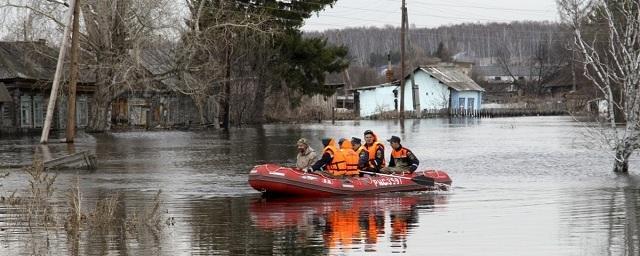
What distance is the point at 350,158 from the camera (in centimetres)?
2392

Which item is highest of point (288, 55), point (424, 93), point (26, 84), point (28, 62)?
point (288, 55)

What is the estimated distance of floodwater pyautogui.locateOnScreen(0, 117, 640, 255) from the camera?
51.0 feet

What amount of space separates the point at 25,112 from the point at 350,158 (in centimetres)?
3818

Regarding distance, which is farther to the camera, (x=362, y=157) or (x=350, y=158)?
(x=362, y=157)

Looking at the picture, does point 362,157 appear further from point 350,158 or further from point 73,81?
point 73,81

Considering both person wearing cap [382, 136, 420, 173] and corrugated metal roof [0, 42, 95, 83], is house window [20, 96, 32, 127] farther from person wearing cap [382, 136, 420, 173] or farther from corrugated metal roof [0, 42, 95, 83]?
person wearing cap [382, 136, 420, 173]

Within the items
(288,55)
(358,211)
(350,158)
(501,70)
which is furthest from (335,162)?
(501,70)

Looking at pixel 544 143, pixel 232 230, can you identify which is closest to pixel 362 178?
pixel 232 230

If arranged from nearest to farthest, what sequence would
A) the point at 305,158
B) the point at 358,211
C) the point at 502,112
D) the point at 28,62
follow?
1. the point at 358,211
2. the point at 305,158
3. the point at 28,62
4. the point at 502,112

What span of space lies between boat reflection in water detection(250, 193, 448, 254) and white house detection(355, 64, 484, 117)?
72.0 metres

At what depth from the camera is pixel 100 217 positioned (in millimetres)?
17328

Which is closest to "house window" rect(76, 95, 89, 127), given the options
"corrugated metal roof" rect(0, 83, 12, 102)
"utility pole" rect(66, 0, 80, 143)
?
"corrugated metal roof" rect(0, 83, 12, 102)

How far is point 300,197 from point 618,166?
1179 centimetres

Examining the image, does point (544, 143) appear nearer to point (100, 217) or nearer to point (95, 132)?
point (95, 132)
